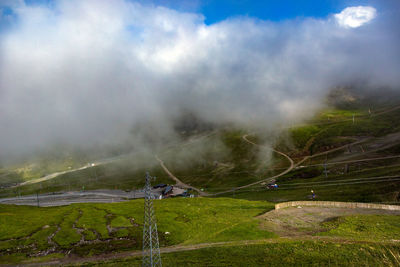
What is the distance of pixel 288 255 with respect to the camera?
54.2 meters

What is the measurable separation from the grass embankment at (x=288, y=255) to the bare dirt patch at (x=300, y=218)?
29.0 feet

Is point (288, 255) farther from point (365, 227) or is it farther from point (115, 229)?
point (115, 229)

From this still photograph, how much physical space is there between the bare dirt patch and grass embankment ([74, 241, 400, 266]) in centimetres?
882

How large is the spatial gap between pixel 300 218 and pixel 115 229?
2226 inches

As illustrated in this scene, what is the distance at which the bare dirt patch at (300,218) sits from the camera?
68.6 metres

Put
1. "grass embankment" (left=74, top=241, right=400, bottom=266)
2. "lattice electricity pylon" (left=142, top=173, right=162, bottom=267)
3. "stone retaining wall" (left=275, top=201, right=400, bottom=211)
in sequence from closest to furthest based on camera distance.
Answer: "lattice electricity pylon" (left=142, top=173, right=162, bottom=267)
"grass embankment" (left=74, top=241, right=400, bottom=266)
"stone retaining wall" (left=275, top=201, right=400, bottom=211)

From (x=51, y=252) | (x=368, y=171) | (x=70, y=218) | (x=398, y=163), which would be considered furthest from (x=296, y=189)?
(x=51, y=252)

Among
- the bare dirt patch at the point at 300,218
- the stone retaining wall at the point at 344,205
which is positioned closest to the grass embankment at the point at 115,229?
the bare dirt patch at the point at 300,218

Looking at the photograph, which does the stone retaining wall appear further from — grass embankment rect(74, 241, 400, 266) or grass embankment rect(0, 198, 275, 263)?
grass embankment rect(74, 241, 400, 266)

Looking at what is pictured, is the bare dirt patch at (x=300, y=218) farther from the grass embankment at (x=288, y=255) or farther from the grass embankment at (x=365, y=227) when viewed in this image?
the grass embankment at (x=288, y=255)

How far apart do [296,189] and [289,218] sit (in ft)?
335

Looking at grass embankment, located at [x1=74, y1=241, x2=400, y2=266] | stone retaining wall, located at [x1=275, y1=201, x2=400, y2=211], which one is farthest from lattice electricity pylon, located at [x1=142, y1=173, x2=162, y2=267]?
stone retaining wall, located at [x1=275, y1=201, x2=400, y2=211]

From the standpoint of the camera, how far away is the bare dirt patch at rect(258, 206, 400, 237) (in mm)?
68562

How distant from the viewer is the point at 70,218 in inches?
3848
